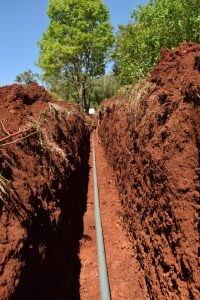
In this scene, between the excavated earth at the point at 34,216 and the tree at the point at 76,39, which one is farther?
the tree at the point at 76,39

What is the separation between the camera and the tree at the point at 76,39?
98.3 feet

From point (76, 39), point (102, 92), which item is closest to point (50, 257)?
point (76, 39)

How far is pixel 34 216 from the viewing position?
416 cm

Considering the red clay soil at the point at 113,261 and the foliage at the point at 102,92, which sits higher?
the foliage at the point at 102,92

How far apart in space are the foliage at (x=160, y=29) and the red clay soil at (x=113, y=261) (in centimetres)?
585

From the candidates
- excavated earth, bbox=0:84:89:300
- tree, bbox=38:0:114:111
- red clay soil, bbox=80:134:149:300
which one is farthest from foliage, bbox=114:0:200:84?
tree, bbox=38:0:114:111

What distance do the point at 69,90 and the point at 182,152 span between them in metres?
32.6

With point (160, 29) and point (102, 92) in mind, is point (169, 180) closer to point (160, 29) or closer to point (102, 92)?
point (160, 29)

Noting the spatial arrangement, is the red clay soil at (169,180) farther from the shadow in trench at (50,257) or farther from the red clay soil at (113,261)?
the shadow in trench at (50,257)

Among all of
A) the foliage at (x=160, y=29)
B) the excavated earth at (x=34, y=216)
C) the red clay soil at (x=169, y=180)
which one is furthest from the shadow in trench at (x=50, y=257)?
the foliage at (x=160, y=29)

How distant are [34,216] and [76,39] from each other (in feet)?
90.1

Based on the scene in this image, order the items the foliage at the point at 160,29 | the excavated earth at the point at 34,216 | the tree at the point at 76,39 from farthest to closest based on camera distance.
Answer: the tree at the point at 76,39 < the foliage at the point at 160,29 < the excavated earth at the point at 34,216

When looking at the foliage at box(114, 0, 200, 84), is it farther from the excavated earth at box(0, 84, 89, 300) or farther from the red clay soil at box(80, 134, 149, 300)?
the excavated earth at box(0, 84, 89, 300)

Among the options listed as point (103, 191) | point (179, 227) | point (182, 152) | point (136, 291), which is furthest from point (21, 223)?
point (103, 191)
